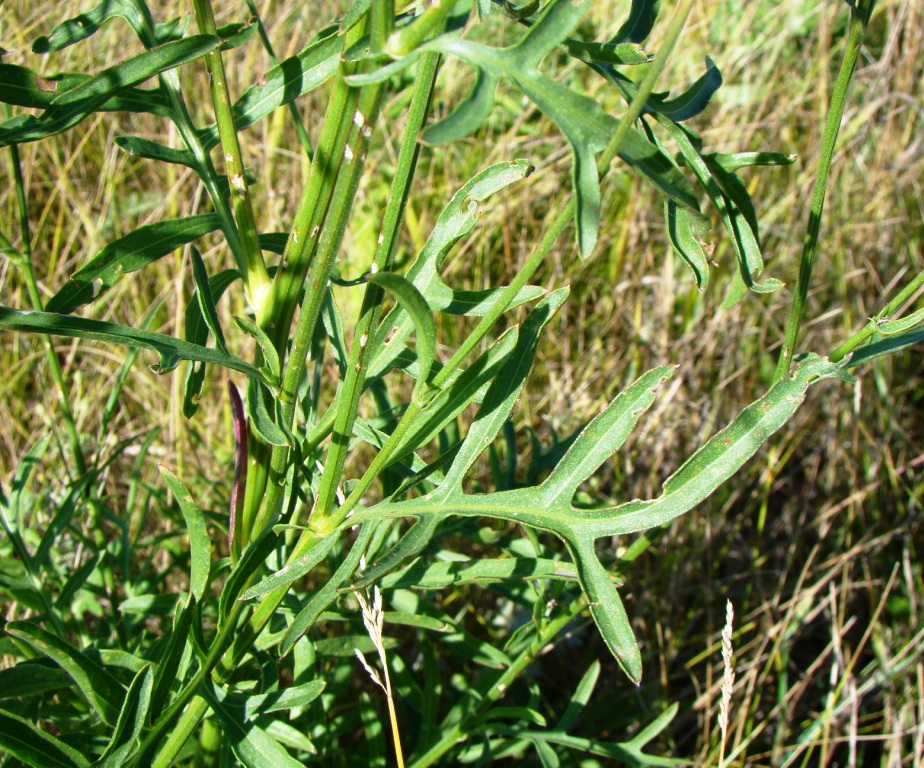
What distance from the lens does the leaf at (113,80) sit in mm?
920

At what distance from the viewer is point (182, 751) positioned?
1172 mm

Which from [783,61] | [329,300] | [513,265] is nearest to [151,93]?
[329,300]

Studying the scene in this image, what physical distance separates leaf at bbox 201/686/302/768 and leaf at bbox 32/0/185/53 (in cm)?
77

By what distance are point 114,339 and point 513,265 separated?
5.51 ft

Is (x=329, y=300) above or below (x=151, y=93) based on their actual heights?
below

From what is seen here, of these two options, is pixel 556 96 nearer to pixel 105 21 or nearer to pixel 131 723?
pixel 105 21

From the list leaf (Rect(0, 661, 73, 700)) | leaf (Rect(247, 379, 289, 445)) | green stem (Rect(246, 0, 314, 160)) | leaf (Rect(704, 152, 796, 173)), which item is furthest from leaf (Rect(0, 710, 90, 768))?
leaf (Rect(704, 152, 796, 173))

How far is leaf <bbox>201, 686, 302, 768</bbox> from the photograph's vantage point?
104 centimetres

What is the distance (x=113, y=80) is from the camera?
0.93 meters

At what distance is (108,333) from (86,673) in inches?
17.9

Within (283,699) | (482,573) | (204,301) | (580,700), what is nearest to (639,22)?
(204,301)

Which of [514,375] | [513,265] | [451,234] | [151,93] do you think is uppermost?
[151,93]

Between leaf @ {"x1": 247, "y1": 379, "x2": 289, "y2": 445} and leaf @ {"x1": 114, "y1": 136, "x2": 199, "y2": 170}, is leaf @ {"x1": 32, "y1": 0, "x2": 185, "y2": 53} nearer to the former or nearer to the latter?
leaf @ {"x1": 114, "y1": 136, "x2": 199, "y2": 170}

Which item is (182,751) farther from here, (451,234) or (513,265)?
(513,265)
